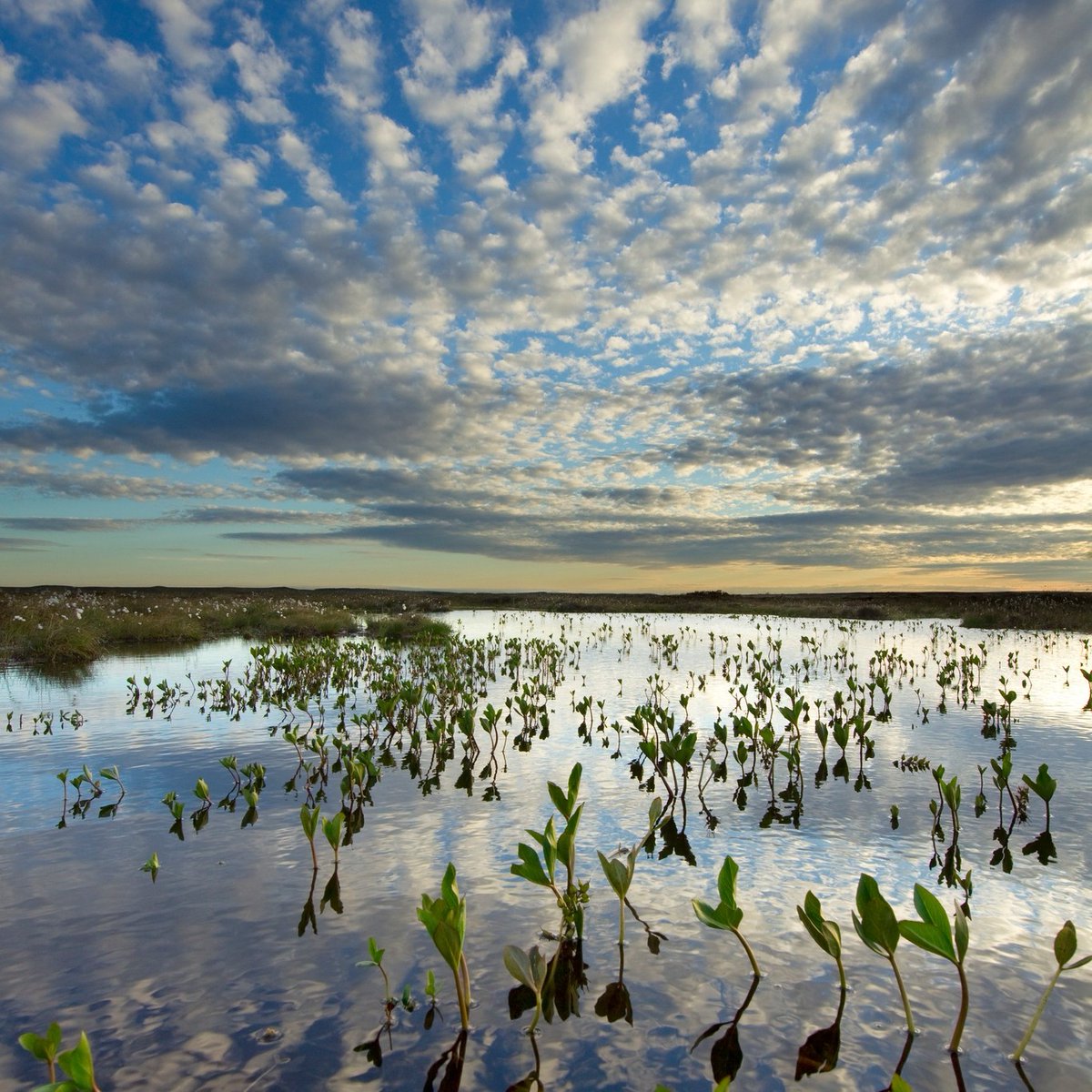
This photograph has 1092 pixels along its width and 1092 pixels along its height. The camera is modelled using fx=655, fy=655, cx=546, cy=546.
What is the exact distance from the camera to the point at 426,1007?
3146 mm

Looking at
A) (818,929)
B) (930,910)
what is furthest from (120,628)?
(930,910)

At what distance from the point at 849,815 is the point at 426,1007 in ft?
15.0

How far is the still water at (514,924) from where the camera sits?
281cm

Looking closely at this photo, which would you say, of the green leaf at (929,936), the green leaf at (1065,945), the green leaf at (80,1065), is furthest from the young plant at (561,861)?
the green leaf at (1065,945)

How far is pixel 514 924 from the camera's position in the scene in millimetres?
3967

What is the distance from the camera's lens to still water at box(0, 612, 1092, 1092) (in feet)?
9.21

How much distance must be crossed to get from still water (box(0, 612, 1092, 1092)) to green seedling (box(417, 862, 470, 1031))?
188 millimetres

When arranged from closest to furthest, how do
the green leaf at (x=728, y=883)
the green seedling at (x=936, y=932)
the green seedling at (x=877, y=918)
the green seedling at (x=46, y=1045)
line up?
the green seedling at (x=46, y=1045) → the green seedling at (x=936, y=932) → the green seedling at (x=877, y=918) → the green leaf at (x=728, y=883)

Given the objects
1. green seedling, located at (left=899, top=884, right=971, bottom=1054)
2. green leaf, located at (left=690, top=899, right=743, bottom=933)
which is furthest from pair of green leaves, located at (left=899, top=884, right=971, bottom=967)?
green leaf, located at (left=690, top=899, right=743, bottom=933)

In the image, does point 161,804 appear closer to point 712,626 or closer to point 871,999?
point 871,999

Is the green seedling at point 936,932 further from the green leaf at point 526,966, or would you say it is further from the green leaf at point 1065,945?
the green leaf at point 526,966

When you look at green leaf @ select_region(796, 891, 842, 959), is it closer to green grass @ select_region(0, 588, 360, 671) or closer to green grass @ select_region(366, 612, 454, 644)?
green grass @ select_region(366, 612, 454, 644)

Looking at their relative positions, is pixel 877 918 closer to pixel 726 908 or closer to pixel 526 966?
pixel 726 908

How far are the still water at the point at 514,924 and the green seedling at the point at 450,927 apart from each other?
0.62 ft
